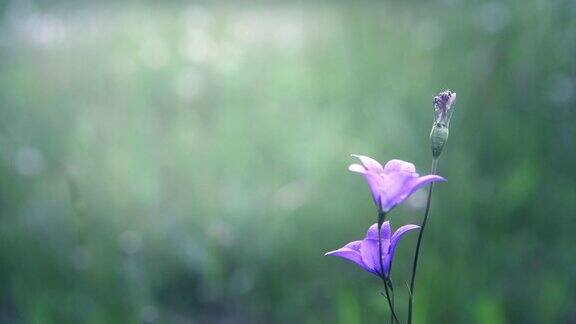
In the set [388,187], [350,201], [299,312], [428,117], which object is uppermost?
[388,187]

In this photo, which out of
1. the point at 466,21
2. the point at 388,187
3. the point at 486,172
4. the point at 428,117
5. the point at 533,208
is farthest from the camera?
the point at 466,21

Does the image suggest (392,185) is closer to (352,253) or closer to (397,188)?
(397,188)

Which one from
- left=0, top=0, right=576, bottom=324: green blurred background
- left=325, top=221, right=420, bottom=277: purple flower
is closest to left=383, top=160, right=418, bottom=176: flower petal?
left=325, top=221, right=420, bottom=277: purple flower

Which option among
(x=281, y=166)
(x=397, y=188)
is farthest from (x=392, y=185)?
(x=281, y=166)

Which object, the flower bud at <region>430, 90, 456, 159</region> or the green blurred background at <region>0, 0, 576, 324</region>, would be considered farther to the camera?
the green blurred background at <region>0, 0, 576, 324</region>

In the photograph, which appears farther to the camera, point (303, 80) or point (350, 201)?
point (303, 80)

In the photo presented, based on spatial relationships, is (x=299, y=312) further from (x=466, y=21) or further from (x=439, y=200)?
(x=466, y=21)

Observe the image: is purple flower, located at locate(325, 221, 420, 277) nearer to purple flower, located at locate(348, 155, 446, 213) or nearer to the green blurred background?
purple flower, located at locate(348, 155, 446, 213)

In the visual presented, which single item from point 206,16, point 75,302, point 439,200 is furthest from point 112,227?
point 206,16
